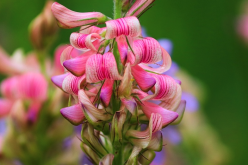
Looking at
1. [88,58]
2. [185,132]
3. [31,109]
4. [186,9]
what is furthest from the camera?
[186,9]

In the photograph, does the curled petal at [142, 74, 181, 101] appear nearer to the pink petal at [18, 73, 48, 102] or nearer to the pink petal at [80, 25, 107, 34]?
the pink petal at [80, 25, 107, 34]

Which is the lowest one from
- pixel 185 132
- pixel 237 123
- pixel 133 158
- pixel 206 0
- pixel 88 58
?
pixel 237 123

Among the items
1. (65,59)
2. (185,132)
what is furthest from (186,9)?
(65,59)

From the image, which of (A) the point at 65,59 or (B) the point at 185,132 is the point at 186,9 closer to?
(B) the point at 185,132

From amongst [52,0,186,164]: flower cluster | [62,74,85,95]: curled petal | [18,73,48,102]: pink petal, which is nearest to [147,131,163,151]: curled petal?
[52,0,186,164]: flower cluster

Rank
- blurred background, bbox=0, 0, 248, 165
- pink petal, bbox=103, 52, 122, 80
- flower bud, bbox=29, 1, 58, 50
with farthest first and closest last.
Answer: blurred background, bbox=0, 0, 248, 165, flower bud, bbox=29, 1, 58, 50, pink petal, bbox=103, 52, 122, 80

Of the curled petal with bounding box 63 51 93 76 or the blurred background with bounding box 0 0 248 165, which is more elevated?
the curled petal with bounding box 63 51 93 76

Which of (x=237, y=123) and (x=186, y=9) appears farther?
(x=186, y=9)

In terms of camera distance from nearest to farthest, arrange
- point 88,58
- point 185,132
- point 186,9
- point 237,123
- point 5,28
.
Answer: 1. point 88,58
2. point 185,132
3. point 5,28
4. point 237,123
5. point 186,9
